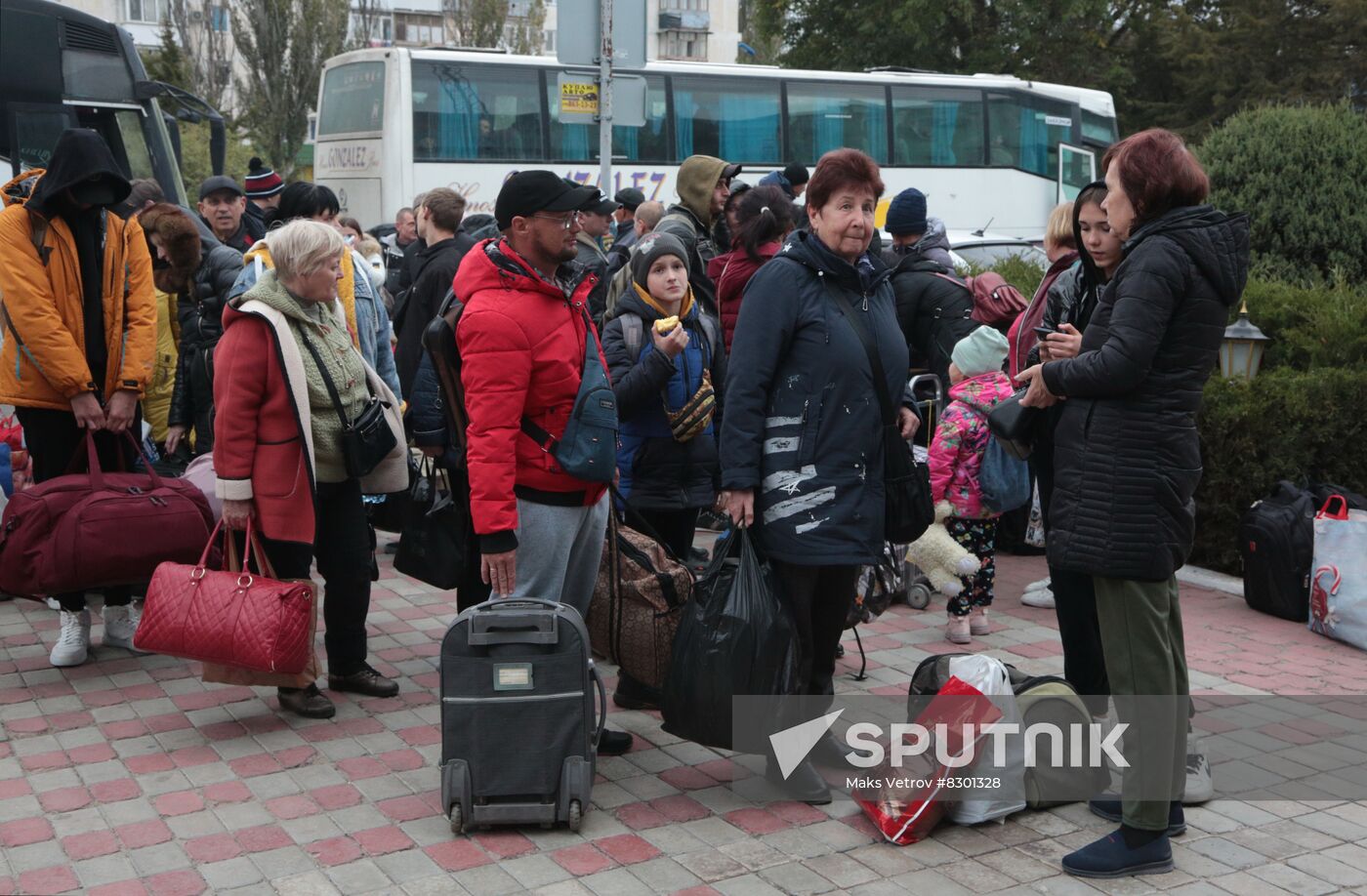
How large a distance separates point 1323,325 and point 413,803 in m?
5.81

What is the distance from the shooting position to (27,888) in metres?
3.79

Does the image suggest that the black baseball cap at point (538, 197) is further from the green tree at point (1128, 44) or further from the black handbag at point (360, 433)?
the green tree at point (1128, 44)

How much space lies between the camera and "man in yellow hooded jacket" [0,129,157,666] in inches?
219

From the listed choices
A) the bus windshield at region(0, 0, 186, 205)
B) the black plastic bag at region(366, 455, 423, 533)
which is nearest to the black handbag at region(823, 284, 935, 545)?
the black plastic bag at region(366, 455, 423, 533)

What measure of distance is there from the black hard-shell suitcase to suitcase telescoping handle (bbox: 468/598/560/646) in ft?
12.9

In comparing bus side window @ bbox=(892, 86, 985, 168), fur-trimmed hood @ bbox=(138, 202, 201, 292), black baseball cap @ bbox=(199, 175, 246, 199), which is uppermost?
bus side window @ bbox=(892, 86, 985, 168)

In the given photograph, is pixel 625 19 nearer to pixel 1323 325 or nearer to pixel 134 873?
pixel 1323 325

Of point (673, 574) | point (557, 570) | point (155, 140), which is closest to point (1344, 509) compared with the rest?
point (673, 574)

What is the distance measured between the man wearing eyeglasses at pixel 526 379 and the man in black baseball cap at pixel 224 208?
3.96 m

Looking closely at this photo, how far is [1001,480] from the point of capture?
6.05m

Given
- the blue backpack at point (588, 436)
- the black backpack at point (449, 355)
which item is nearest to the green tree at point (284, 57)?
the black backpack at point (449, 355)

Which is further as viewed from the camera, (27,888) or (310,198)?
(310,198)

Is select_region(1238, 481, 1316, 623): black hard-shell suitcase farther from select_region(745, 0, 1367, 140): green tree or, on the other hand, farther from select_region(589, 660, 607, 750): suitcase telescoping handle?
select_region(745, 0, 1367, 140): green tree

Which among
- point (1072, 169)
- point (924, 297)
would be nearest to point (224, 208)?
point (924, 297)
